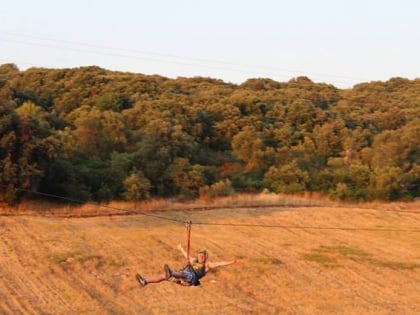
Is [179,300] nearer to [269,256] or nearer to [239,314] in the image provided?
[239,314]

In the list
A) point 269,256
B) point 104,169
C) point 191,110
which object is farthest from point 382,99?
point 269,256

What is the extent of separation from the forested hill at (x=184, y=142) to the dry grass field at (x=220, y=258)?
7.59ft

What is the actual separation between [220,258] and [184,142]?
13.9m

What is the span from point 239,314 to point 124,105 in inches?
1170

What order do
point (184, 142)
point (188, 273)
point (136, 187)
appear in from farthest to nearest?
point (184, 142)
point (136, 187)
point (188, 273)

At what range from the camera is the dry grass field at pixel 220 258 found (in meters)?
17.8

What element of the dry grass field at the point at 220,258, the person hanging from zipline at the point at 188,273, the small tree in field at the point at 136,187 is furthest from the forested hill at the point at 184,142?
the person hanging from zipline at the point at 188,273

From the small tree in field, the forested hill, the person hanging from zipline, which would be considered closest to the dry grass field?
the small tree in field

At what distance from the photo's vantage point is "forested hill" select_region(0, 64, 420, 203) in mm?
28750

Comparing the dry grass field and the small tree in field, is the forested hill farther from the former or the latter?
the dry grass field

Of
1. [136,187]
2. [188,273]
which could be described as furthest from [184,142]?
[188,273]

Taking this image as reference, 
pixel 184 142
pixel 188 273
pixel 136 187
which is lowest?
pixel 136 187

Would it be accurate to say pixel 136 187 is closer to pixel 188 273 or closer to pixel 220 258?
pixel 220 258

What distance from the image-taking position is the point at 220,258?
22.9 metres
